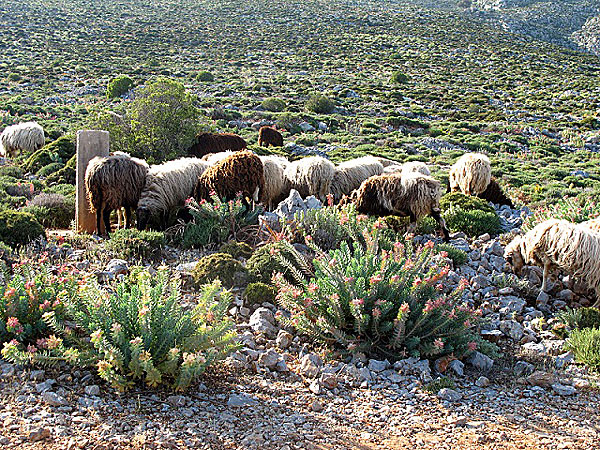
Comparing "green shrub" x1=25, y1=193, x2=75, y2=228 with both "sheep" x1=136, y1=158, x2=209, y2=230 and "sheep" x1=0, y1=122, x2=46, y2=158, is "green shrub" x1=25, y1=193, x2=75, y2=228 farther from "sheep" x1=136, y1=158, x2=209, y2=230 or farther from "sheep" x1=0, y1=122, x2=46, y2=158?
"sheep" x1=0, y1=122, x2=46, y2=158

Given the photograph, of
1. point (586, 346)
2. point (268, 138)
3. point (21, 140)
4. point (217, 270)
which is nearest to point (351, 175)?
point (217, 270)

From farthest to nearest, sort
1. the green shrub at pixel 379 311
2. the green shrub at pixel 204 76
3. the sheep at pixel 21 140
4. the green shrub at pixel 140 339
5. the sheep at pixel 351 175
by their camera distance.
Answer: the green shrub at pixel 204 76
the sheep at pixel 21 140
the sheep at pixel 351 175
the green shrub at pixel 379 311
the green shrub at pixel 140 339

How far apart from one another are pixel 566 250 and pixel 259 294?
3447mm

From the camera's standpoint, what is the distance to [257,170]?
28.7ft

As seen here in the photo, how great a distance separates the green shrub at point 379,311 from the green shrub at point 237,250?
1802 mm

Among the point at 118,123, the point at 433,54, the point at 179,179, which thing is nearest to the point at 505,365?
the point at 179,179

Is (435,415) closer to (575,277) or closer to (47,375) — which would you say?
(47,375)

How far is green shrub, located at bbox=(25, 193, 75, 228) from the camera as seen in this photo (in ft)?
29.1

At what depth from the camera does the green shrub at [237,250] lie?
6.96m

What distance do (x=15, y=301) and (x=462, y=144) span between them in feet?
77.1

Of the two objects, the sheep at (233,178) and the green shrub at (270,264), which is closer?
the green shrub at (270,264)

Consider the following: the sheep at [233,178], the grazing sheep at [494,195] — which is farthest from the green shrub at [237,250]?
the grazing sheep at [494,195]

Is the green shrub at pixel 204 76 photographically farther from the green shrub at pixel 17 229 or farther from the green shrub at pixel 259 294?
the green shrub at pixel 259 294

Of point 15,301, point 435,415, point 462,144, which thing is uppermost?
point 15,301
